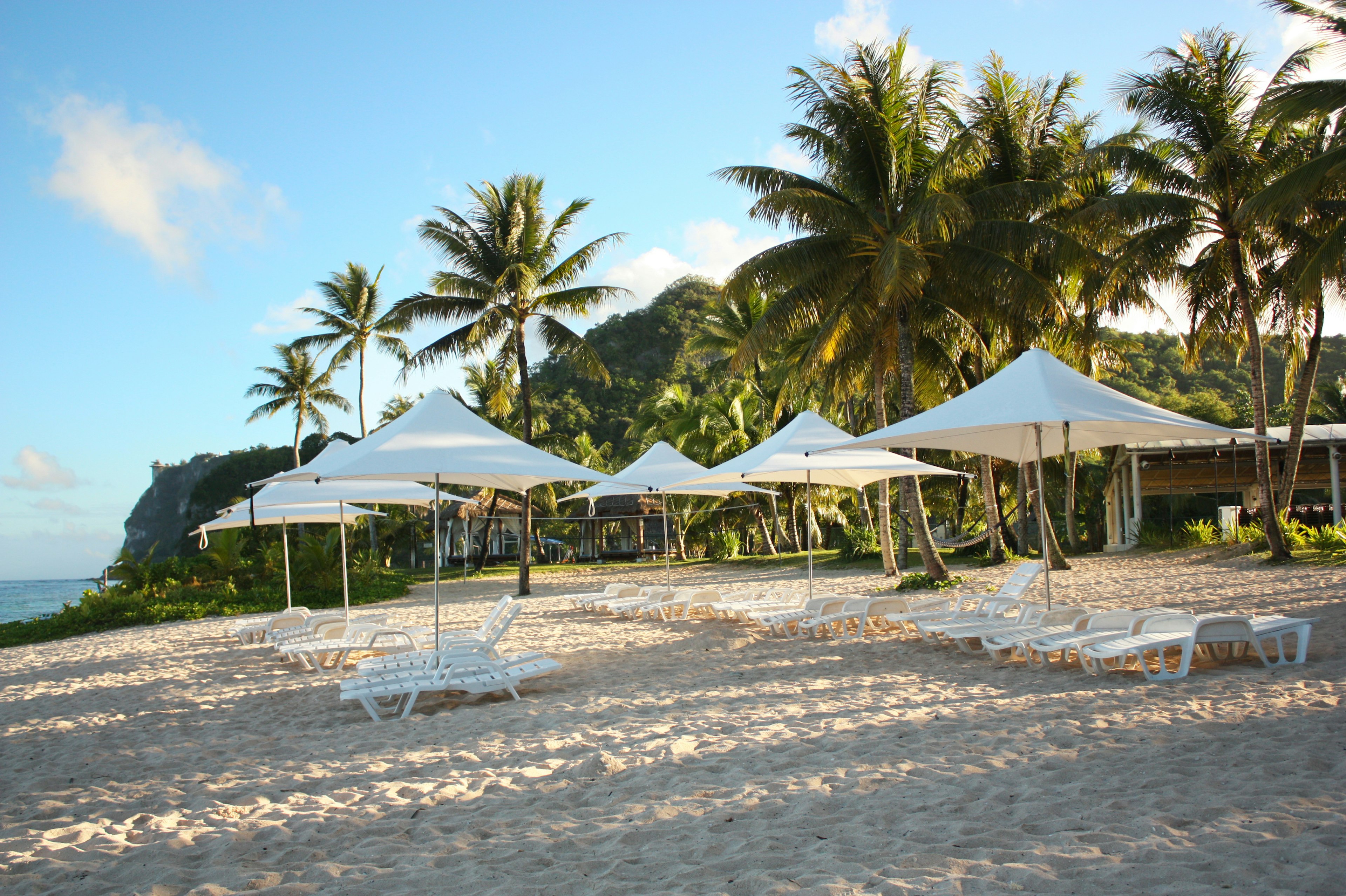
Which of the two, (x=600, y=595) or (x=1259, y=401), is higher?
(x=1259, y=401)

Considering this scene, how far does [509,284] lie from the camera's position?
17.9m

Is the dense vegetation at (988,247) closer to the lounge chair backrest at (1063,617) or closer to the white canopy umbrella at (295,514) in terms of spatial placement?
the lounge chair backrest at (1063,617)

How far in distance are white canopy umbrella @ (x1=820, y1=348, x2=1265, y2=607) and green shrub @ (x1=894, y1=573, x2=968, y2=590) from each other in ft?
15.5

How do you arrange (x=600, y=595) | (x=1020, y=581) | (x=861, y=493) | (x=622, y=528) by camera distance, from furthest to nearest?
(x=622, y=528)
(x=861, y=493)
(x=600, y=595)
(x=1020, y=581)

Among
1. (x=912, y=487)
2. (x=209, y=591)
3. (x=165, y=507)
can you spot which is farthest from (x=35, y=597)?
(x=912, y=487)

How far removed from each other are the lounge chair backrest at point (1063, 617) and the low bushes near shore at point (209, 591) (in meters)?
13.3

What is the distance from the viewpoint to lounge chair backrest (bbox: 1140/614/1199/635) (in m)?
6.06

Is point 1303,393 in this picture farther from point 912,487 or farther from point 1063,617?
point 1063,617

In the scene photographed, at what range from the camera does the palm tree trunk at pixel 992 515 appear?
51.7 ft

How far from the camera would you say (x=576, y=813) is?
11.9 feet

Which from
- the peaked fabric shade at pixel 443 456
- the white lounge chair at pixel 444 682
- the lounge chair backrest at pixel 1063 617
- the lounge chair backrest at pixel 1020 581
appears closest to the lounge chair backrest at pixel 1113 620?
the lounge chair backrest at pixel 1063 617

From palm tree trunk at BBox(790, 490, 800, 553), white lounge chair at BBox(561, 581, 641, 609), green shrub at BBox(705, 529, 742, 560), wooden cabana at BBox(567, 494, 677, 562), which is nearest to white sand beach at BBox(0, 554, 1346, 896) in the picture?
white lounge chair at BBox(561, 581, 641, 609)

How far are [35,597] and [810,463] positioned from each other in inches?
3577

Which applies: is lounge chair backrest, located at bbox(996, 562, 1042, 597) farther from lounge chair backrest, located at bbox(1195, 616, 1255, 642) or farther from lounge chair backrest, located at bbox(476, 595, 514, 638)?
lounge chair backrest, located at bbox(476, 595, 514, 638)
